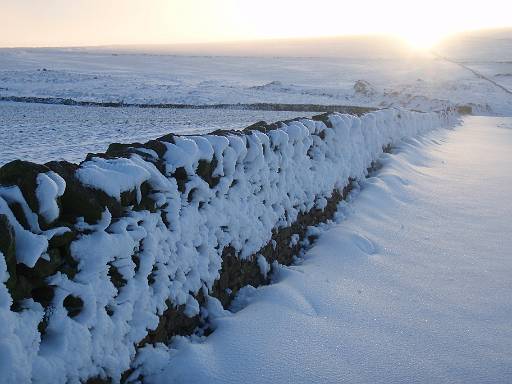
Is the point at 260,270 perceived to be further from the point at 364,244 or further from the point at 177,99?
the point at 177,99

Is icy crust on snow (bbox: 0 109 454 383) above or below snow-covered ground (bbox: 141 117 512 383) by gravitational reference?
above

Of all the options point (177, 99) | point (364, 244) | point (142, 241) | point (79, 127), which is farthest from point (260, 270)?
point (177, 99)

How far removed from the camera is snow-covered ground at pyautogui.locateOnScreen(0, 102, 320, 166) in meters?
10.9

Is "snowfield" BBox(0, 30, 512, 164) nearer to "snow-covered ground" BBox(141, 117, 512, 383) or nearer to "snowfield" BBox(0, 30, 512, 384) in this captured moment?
"snowfield" BBox(0, 30, 512, 384)

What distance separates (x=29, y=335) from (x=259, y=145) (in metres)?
Result: 2.67

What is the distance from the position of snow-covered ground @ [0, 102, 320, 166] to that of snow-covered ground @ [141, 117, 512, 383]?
22.6 ft

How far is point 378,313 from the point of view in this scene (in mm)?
3395

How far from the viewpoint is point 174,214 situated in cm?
307

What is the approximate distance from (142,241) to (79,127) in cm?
1417

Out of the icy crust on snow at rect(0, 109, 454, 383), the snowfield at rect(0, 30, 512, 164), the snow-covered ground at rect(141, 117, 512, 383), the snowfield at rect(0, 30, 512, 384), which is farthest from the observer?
the snowfield at rect(0, 30, 512, 164)

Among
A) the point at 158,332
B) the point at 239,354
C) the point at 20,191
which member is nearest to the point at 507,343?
the point at 239,354

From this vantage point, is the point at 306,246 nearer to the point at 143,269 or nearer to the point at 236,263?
the point at 236,263

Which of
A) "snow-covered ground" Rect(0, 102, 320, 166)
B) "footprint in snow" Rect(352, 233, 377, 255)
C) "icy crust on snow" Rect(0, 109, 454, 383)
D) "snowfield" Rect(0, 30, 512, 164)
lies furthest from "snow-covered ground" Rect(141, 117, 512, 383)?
"snowfield" Rect(0, 30, 512, 164)

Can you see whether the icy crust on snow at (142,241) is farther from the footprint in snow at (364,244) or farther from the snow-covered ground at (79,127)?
the snow-covered ground at (79,127)
